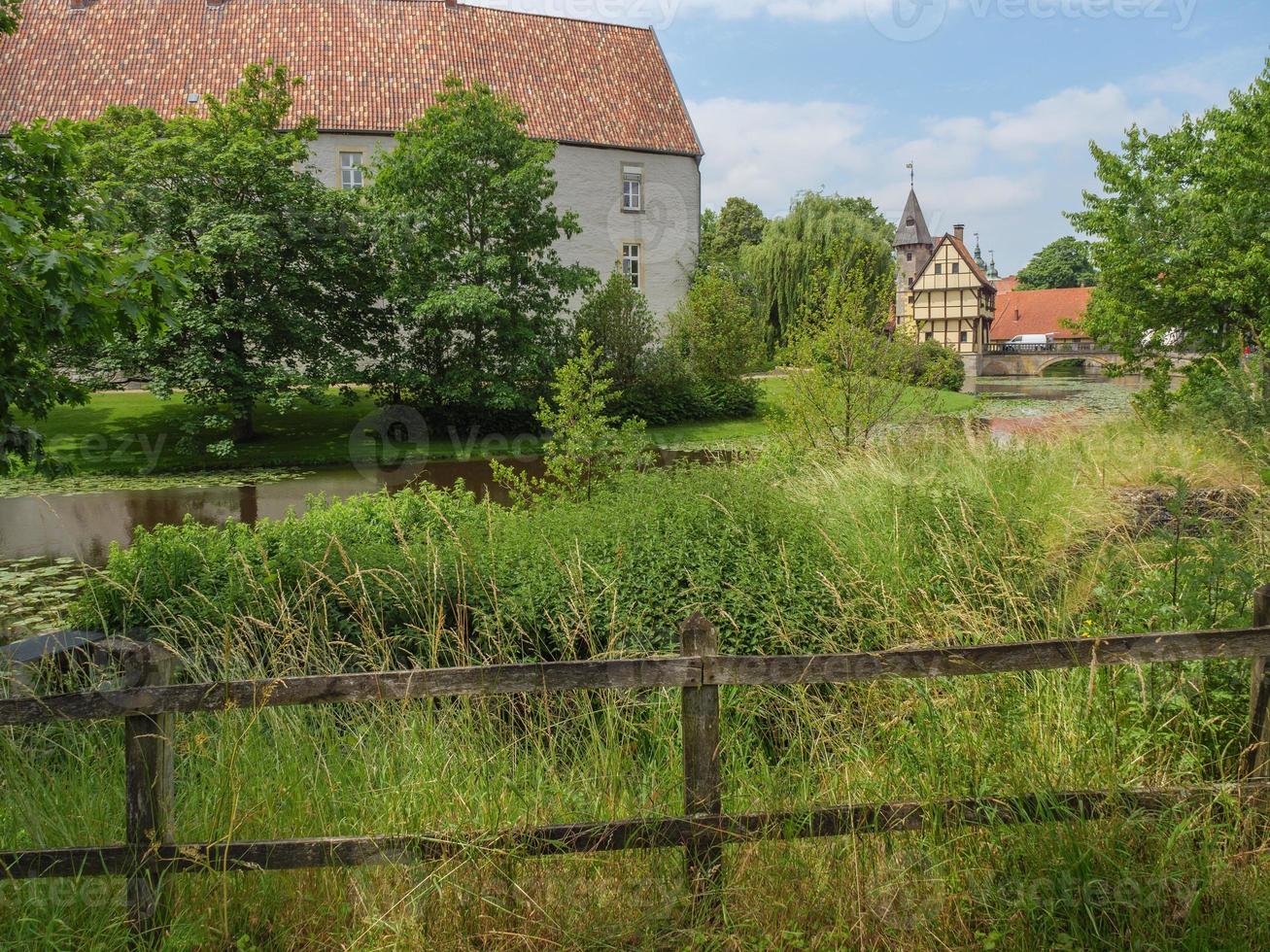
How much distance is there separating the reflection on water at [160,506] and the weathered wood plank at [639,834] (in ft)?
28.3

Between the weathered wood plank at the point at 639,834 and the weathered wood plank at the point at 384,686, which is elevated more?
the weathered wood plank at the point at 384,686

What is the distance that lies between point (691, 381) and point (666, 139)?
40.3 ft

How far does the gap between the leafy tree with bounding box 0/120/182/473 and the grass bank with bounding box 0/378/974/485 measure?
45.0 feet

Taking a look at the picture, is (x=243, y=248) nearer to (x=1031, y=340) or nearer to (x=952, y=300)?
(x=952, y=300)

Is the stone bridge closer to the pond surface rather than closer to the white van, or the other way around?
the white van

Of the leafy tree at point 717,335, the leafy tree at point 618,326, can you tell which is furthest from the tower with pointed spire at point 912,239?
the leafy tree at point 618,326

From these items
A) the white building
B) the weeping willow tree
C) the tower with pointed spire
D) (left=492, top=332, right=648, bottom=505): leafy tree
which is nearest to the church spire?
the tower with pointed spire

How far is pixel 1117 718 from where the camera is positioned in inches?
151

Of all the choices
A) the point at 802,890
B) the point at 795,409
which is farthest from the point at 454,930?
the point at 795,409

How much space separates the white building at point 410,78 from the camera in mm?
31875

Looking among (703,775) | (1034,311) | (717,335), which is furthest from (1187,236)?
(1034,311)

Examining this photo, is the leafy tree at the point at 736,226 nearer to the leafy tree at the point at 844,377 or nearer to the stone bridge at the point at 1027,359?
the stone bridge at the point at 1027,359

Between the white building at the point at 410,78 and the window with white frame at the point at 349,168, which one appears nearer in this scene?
the white building at the point at 410,78

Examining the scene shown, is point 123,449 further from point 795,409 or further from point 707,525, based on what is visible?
point 707,525
